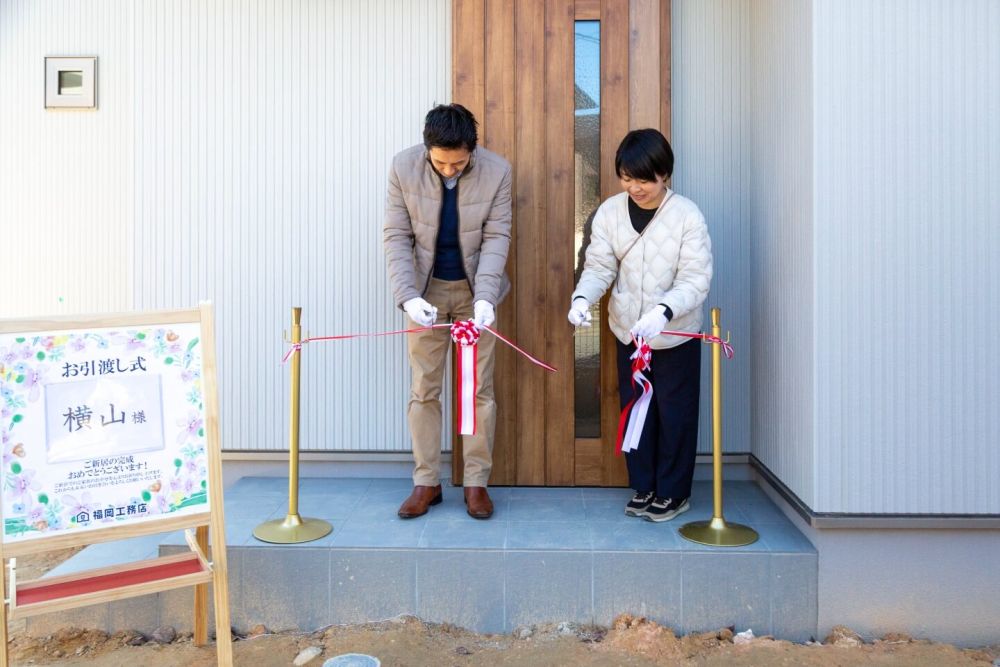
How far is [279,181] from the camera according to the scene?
3.56m

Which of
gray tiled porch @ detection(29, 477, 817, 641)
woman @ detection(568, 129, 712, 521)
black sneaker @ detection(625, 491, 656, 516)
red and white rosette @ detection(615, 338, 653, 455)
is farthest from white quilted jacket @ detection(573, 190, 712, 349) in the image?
gray tiled porch @ detection(29, 477, 817, 641)

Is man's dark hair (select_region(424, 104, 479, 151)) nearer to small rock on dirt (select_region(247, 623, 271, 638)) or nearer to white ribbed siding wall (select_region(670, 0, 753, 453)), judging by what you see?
white ribbed siding wall (select_region(670, 0, 753, 453))

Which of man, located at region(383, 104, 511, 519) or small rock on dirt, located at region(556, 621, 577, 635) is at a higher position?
man, located at region(383, 104, 511, 519)

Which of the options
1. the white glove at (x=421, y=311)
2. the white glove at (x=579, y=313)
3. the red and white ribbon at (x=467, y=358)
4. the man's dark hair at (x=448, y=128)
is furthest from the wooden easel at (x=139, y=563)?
the white glove at (x=579, y=313)

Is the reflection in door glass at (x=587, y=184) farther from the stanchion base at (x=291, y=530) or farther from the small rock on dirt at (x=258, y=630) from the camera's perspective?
the small rock on dirt at (x=258, y=630)

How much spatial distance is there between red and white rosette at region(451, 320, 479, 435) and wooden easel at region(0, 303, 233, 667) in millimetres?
915

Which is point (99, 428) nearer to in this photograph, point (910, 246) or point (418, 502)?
Answer: point (418, 502)

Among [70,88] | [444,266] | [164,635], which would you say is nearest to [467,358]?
[444,266]

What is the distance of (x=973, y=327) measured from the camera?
2648 mm

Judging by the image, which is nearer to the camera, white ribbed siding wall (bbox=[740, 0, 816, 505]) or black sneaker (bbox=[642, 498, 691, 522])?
white ribbed siding wall (bbox=[740, 0, 816, 505])

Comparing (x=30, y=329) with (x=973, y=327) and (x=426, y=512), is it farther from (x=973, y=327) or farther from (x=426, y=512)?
(x=973, y=327)

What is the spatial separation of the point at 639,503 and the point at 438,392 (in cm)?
88

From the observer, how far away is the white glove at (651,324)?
2.74 m

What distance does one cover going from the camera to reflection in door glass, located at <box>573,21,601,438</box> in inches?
134
